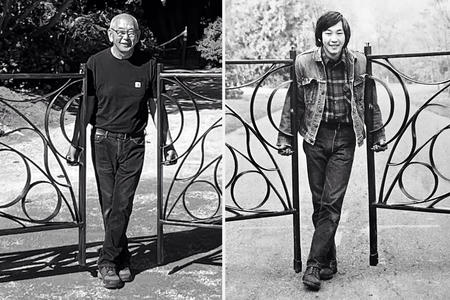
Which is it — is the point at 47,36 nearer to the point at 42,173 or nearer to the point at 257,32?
the point at 42,173

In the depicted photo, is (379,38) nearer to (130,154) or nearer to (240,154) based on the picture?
(240,154)

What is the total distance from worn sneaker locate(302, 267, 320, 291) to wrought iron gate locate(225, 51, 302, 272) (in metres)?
0.04

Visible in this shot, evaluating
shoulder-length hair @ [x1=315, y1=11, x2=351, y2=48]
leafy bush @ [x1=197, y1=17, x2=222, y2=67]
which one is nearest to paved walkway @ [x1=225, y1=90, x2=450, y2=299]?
shoulder-length hair @ [x1=315, y1=11, x2=351, y2=48]

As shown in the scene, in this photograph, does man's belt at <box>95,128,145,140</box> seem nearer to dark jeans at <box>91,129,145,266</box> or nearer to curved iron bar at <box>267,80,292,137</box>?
dark jeans at <box>91,129,145,266</box>

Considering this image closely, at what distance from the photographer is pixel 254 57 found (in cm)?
213

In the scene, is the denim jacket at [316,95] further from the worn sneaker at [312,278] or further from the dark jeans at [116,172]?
the dark jeans at [116,172]

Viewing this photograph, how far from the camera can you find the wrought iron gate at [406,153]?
210 centimetres

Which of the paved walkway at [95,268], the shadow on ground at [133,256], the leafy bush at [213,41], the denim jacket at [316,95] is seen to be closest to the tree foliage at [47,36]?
the leafy bush at [213,41]

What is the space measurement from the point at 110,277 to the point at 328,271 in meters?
1.04

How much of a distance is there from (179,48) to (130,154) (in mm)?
3815

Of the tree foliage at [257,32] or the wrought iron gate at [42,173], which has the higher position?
the tree foliage at [257,32]

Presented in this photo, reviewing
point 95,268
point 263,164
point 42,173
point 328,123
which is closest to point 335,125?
point 328,123

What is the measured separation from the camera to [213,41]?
437 cm

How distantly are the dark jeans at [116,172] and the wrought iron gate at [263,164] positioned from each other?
2.28 feet
